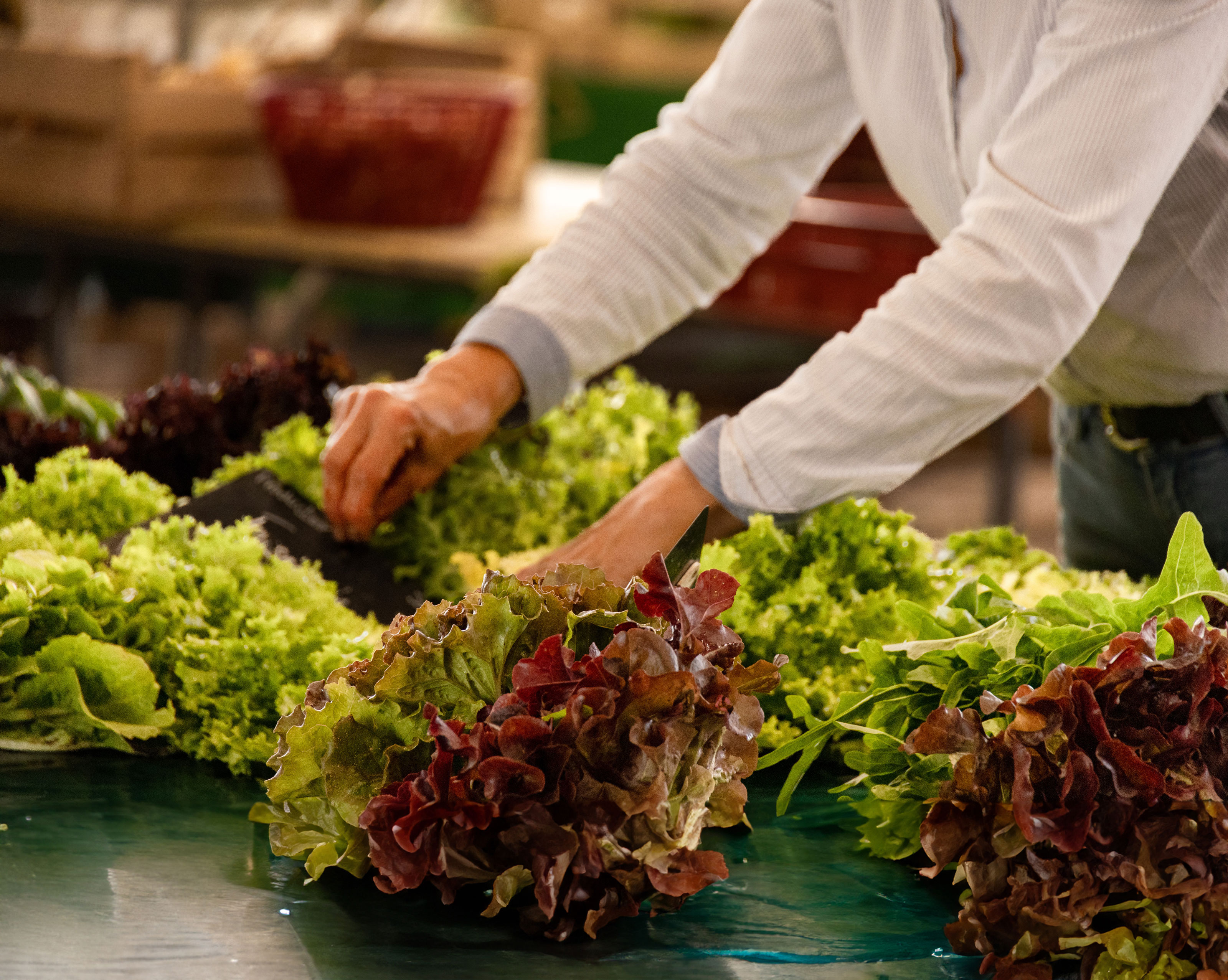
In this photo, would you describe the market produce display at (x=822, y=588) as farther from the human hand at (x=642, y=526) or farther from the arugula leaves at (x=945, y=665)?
the arugula leaves at (x=945, y=665)

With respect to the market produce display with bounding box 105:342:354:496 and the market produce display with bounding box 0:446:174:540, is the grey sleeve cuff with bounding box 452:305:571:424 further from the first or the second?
the market produce display with bounding box 0:446:174:540

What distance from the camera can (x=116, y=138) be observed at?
3.79 metres

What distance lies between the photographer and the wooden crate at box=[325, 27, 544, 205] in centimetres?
437

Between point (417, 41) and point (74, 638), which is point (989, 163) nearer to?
point (74, 638)

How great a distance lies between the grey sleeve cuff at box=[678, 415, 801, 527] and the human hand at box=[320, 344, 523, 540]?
1.04 feet

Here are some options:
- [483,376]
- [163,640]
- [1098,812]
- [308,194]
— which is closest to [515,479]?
Result: [483,376]

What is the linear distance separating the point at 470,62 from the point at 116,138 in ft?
4.05

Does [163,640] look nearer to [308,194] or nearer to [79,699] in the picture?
[79,699]

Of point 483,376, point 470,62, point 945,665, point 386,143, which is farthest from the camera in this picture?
point 470,62

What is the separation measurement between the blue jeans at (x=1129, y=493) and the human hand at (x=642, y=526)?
2.22 ft

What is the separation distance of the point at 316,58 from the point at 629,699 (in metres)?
3.98

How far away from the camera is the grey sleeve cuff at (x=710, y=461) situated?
1.48 metres

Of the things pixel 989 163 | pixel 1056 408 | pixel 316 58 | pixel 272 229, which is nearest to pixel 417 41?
pixel 316 58

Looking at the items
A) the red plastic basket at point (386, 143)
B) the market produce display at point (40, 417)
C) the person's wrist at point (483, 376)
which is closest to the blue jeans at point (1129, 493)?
the person's wrist at point (483, 376)
